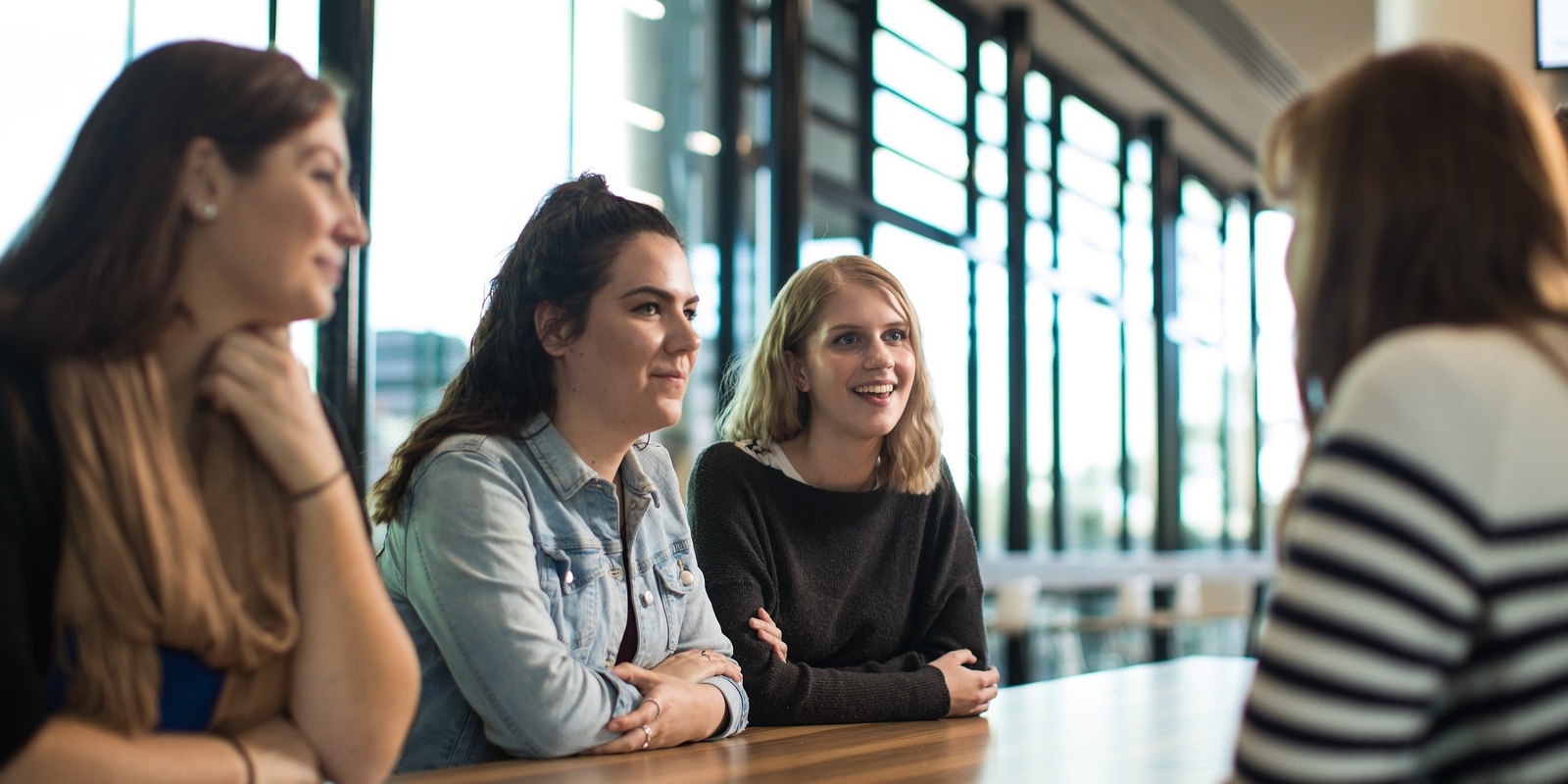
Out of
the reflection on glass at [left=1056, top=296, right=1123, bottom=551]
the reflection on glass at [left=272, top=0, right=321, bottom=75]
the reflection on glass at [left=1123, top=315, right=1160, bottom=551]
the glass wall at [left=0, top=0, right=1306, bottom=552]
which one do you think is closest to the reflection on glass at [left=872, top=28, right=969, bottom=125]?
the glass wall at [left=0, top=0, right=1306, bottom=552]

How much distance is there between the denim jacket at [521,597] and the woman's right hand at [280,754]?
0.44m

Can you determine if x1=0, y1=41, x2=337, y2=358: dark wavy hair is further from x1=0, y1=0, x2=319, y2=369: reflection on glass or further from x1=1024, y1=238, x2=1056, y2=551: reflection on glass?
x1=1024, y1=238, x2=1056, y2=551: reflection on glass

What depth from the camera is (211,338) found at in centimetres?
126

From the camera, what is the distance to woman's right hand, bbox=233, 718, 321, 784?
123 centimetres

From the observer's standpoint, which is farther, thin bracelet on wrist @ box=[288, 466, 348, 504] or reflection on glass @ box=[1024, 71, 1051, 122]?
reflection on glass @ box=[1024, 71, 1051, 122]

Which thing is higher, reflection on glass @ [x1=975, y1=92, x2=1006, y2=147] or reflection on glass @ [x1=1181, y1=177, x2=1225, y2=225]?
reflection on glass @ [x1=1181, y1=177, x2=1225, y2=225]

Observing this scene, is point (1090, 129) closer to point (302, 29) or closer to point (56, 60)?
point (302, 29)

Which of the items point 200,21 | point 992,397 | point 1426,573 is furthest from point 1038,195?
point 1426,573

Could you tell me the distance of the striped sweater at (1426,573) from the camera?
864mm

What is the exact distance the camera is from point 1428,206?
97cm

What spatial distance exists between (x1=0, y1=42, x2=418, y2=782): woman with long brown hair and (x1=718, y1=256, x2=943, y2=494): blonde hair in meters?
1.33

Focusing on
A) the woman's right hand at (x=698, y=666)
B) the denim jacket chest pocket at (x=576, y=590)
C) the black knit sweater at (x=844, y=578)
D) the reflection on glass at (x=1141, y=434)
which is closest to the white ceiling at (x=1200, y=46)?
the reflection on glass at (x=1141, y=434)

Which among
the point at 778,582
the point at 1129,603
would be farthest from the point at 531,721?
the point at 1129,603

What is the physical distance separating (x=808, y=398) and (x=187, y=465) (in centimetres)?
153
